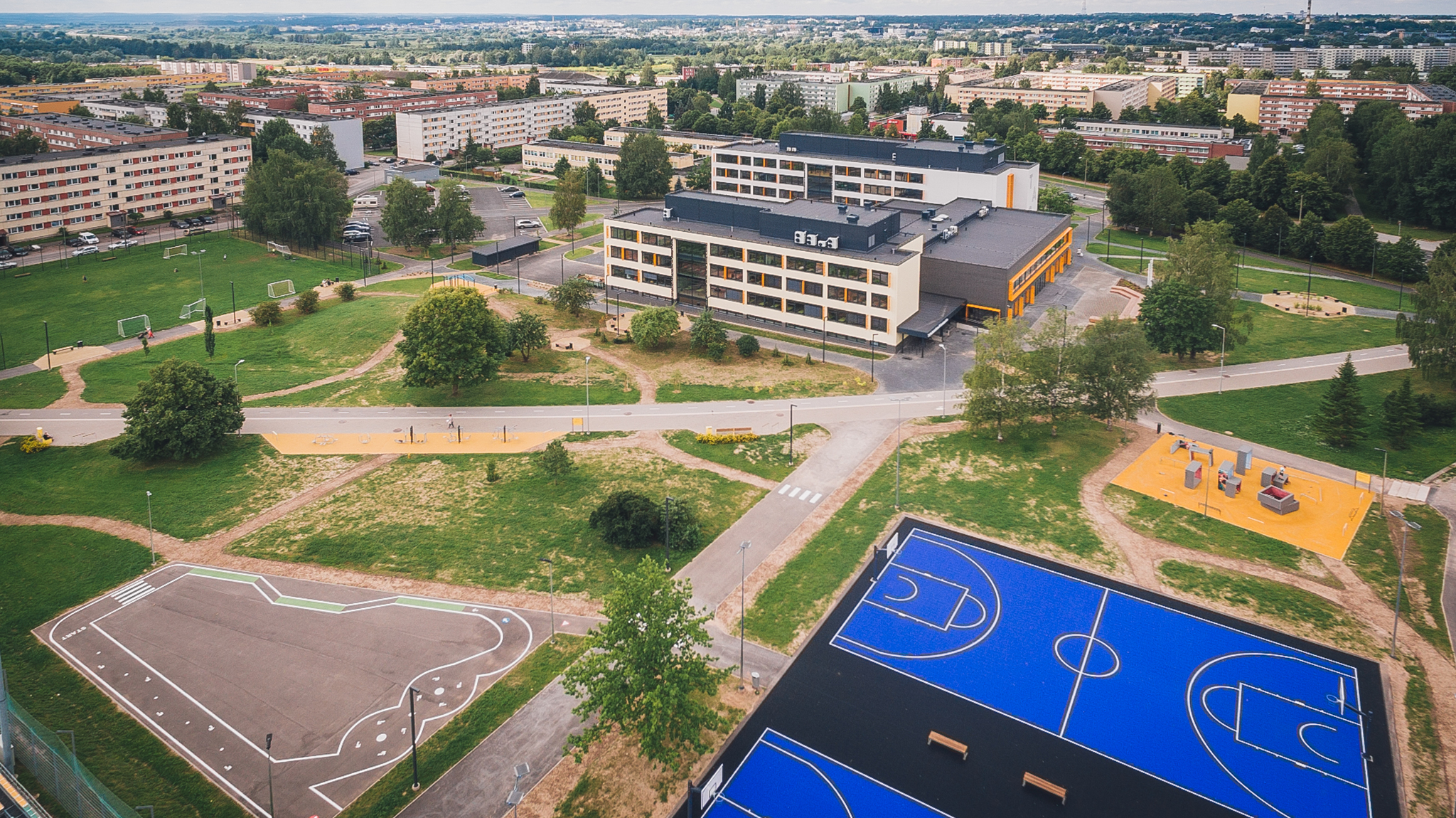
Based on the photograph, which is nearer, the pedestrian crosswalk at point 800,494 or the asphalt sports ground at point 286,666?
the asphalt sports ground at point 286,666

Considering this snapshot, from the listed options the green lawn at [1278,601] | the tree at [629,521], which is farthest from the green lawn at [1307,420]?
the tree at [629,521]

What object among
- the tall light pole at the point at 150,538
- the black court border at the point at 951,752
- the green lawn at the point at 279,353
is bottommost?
the black court border at the point at 951,752

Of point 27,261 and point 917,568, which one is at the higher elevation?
point 27,261

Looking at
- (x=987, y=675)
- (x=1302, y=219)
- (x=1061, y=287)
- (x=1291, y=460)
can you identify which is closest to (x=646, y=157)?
(x=1061, y=287)

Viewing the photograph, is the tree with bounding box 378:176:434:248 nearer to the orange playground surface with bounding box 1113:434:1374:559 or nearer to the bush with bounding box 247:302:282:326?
the bush with bounding box 247:302:282:326

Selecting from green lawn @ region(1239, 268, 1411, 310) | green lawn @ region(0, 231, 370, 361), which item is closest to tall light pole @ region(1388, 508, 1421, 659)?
green lawn @ region(1239, 268, 1411, 310)

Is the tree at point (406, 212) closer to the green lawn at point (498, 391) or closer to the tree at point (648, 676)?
the green lawn at point (498, 391)

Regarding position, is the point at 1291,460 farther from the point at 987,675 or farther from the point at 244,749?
the point at 244,749

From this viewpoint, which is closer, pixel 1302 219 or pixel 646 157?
pixel 1302 219
